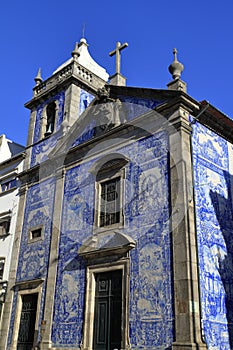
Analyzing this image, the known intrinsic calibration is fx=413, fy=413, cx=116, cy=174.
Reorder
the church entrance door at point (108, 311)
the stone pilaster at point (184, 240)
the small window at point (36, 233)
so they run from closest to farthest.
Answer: the stone pilaster at point (184, 240) < the church entrance door at point (108, 311) < the small window at point (36, 233)

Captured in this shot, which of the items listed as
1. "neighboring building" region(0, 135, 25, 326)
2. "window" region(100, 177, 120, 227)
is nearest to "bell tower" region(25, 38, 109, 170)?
"neighboring building" region(0, 135, 25, 326)

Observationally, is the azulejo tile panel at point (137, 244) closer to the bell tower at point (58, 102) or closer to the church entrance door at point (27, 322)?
the church entrance door at point (27, 322)

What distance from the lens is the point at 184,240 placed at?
9.58 metres

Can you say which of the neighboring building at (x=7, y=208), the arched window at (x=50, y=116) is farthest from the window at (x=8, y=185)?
the arched window at (x=50, y=116)

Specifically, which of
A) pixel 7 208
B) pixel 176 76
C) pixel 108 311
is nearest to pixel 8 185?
pixel 7 208

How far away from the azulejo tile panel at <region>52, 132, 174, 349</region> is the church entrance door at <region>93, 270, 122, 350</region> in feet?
1.77

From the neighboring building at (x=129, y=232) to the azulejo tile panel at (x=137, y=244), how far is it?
28 millimetres

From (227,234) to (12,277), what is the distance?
7.71 meters

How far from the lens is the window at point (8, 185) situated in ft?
56.7

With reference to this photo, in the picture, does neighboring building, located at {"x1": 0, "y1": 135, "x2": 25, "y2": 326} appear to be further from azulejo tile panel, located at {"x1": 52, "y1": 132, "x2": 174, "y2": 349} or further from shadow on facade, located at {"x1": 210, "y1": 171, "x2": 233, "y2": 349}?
shadow on facade, located at {"x1": 210, "y1": 171, "x2": 233, "y2": 349}

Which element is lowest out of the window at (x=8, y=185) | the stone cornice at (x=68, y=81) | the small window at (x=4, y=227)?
the small window at (x=4, y=227)

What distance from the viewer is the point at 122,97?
13.0 metres

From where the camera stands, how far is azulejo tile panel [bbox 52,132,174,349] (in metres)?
9.58

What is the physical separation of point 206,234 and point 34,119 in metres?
9.82
